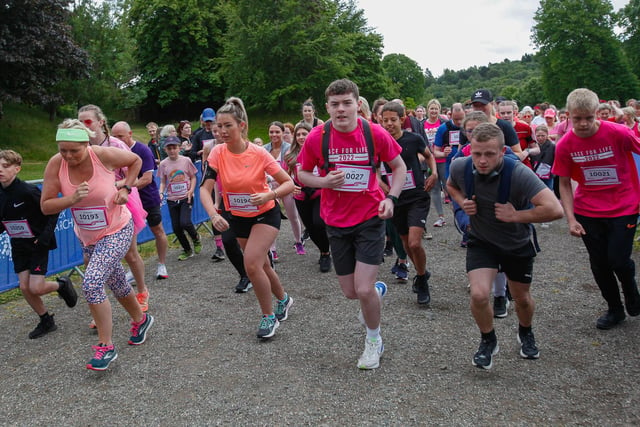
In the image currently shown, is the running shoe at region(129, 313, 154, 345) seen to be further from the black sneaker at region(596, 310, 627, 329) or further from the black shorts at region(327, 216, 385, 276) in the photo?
the black sneaker at region(596, 310, 627, 329)

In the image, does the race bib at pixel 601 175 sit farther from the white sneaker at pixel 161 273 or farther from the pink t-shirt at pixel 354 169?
the white sneaker at pixel 161 273

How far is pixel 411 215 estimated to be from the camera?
5664mm

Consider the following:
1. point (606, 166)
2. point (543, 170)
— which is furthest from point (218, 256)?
point (543, 170)

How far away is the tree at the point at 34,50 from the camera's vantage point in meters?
24.5

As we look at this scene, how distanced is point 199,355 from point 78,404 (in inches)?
41.1

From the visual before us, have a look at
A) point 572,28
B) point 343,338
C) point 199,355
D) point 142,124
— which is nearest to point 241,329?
point 199,355

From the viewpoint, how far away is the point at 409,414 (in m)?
3.46

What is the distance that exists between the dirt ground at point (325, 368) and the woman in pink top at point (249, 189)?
623mm

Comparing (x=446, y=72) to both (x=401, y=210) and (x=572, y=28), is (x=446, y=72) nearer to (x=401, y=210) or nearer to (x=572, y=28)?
(x=572, y=28)

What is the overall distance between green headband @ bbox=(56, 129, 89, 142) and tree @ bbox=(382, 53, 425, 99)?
320 feet

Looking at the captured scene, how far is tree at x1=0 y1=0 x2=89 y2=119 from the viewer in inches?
963

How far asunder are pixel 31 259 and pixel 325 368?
318cm

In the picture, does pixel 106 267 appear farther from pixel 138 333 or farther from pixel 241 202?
pixel 241 202

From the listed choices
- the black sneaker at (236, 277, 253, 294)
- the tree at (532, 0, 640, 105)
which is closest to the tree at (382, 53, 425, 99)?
the tree at (532, 0, 640, 105)
